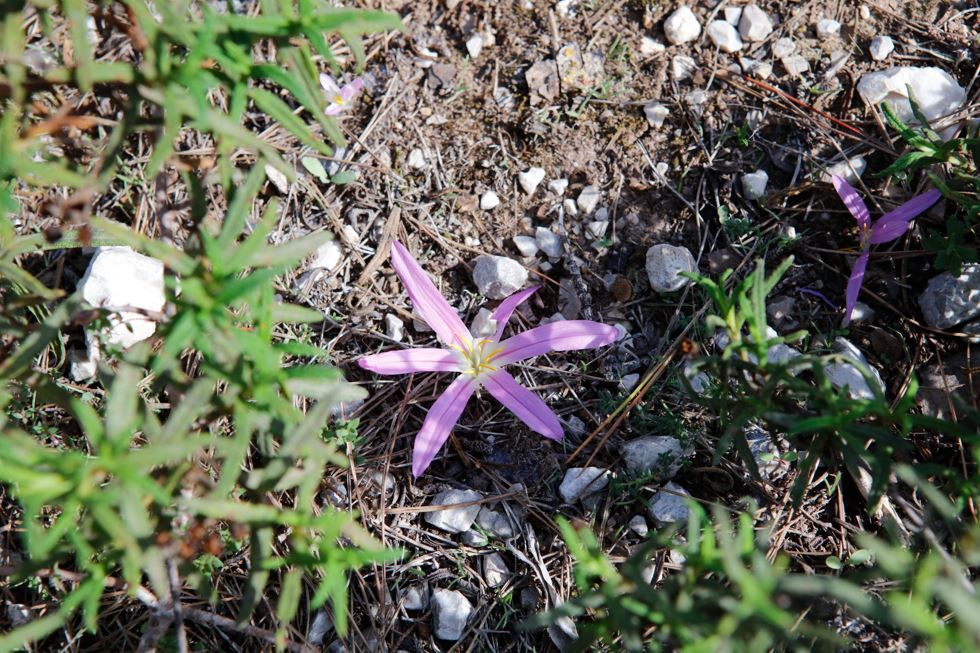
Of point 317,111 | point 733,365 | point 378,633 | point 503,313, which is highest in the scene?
point 317,111

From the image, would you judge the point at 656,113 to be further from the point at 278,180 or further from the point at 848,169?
the point at 278,180

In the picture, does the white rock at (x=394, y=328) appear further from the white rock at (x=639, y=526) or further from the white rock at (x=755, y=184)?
the white rock at (x=755, y=184)

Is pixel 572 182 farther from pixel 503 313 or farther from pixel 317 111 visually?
pixel 317 111

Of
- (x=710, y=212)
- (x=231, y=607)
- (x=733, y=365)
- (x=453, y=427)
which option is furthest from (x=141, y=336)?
(x=710, y=212)

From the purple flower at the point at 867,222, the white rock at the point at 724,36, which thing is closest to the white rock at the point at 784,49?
the white rock at the point at 724,36

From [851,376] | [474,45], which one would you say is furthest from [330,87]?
[851,376]

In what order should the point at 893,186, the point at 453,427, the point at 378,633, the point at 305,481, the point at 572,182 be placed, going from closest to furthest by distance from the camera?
the point at 305,481, the point at 378,633, the point at 453,427, the point at 893,186, the point at 572,182
